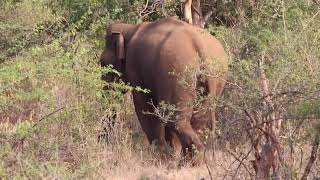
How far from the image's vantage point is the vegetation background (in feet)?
17.7

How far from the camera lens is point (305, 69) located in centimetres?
638

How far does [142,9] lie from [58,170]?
5.70 m

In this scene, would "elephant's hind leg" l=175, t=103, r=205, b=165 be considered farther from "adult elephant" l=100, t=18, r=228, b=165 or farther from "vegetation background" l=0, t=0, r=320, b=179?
"vegetation background" l=0, t=0, r=320, b=179

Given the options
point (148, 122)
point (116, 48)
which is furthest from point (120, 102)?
point (116, 48)

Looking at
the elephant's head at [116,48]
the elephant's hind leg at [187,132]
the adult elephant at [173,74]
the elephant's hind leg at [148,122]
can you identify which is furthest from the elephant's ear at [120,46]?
the elephant's hind leg at [187,132]

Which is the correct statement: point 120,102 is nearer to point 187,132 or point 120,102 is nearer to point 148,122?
point 148,122

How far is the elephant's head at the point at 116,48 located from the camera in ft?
28.0

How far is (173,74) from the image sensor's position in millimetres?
6812

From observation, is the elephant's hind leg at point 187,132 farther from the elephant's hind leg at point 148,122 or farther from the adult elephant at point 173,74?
the elephant's hind leg at point 148,122

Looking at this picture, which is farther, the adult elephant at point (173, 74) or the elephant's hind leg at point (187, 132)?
the elephant's hind leg at point (187, 132)

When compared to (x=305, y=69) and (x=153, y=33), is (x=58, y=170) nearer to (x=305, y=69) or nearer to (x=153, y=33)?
(x=305, y=69)

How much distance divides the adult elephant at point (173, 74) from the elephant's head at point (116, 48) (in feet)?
0.67

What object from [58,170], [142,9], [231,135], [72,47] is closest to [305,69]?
[231,135]

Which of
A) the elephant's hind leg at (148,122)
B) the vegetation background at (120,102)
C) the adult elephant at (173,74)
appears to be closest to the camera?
the vegetation background at (120,102)
